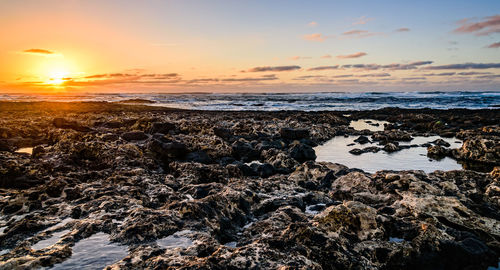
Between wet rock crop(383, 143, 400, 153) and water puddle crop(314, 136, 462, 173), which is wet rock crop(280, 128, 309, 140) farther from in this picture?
wet rock crop(383, 143, 400, 153)

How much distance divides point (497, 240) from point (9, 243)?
26.7ft

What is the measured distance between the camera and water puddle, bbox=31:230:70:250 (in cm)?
425

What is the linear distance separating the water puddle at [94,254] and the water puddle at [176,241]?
1.68 ft

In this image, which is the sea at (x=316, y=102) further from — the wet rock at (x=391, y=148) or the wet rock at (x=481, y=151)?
the wet rock at (x=481, y=151)

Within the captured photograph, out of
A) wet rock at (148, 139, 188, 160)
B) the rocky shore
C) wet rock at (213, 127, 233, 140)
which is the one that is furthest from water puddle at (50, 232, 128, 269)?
wet rock at (213, 127, 233, 140)

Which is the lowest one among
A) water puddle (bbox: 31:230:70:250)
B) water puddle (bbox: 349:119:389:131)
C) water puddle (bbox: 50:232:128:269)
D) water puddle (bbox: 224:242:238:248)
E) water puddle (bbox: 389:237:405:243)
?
water puddle (bbox: 349:119:389:131)

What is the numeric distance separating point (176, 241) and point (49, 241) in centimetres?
201

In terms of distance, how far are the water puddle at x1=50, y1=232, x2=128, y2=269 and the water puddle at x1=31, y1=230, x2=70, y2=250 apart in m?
0.45

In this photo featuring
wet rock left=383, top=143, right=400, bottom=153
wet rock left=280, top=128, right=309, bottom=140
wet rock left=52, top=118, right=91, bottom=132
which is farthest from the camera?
wet rock left=280, top=128, right=309, bottom=140

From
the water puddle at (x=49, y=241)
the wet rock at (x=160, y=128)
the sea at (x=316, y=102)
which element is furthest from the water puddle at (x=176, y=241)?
the sea at (x=316, y=102)

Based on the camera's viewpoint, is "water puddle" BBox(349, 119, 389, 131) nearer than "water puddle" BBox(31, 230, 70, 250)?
No

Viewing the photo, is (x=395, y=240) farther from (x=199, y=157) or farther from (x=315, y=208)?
(x=199, y=157)

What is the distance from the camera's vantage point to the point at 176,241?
4.32 meters

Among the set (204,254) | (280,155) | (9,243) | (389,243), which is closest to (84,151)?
(9,243)
